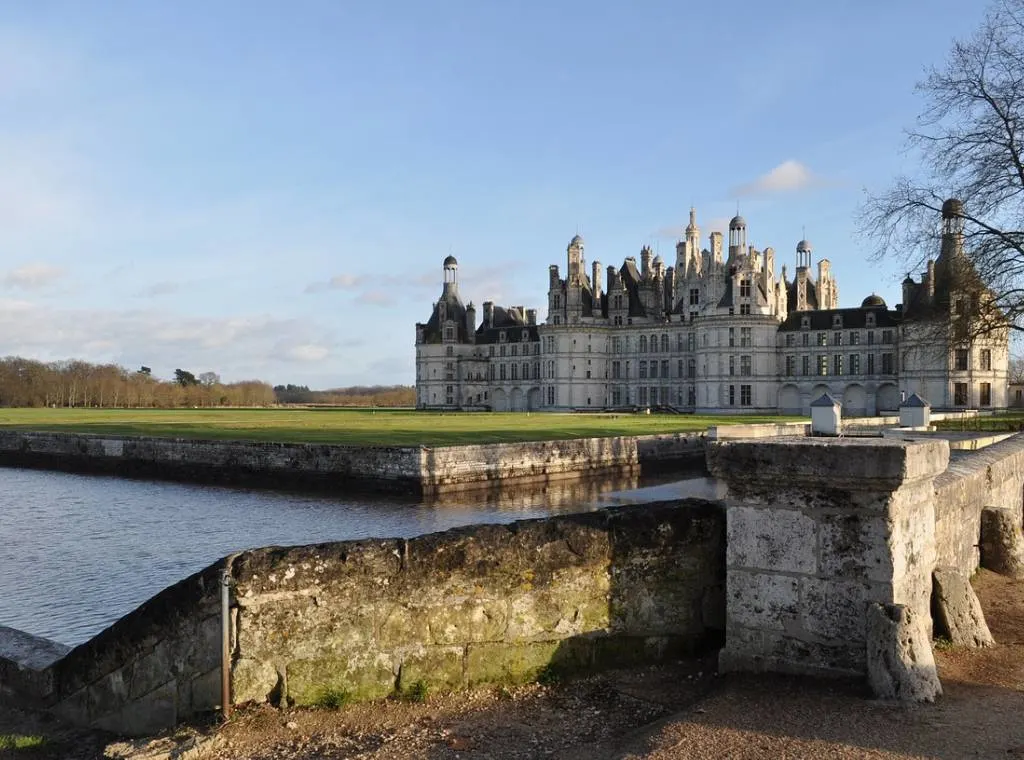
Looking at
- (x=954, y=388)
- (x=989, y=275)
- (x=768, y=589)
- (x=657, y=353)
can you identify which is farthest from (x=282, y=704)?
(x=657, y=353)

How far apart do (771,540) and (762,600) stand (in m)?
0.40

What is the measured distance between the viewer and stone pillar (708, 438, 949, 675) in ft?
16.0

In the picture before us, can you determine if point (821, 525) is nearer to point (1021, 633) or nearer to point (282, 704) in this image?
point (1021, 633)

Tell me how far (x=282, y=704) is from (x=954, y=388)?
76.4 metres

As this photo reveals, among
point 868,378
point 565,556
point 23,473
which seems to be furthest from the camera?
point 868,378

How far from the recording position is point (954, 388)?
70500mm

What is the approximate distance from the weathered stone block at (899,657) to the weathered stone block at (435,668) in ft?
8.30

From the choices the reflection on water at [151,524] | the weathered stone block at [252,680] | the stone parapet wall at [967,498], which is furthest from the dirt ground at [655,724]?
the reflection on water at [151,524]

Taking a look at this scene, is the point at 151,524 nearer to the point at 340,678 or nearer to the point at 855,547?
the point at 340,678

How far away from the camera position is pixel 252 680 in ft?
16.6

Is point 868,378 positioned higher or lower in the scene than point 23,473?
higher

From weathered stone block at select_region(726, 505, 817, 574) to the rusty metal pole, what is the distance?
319cm

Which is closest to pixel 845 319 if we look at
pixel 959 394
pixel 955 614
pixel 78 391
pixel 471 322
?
pixel 959 394

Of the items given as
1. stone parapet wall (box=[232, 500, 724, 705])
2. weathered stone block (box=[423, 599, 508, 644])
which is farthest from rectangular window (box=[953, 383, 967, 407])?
weathered stone block (box=[423, 599, 508, 644])
